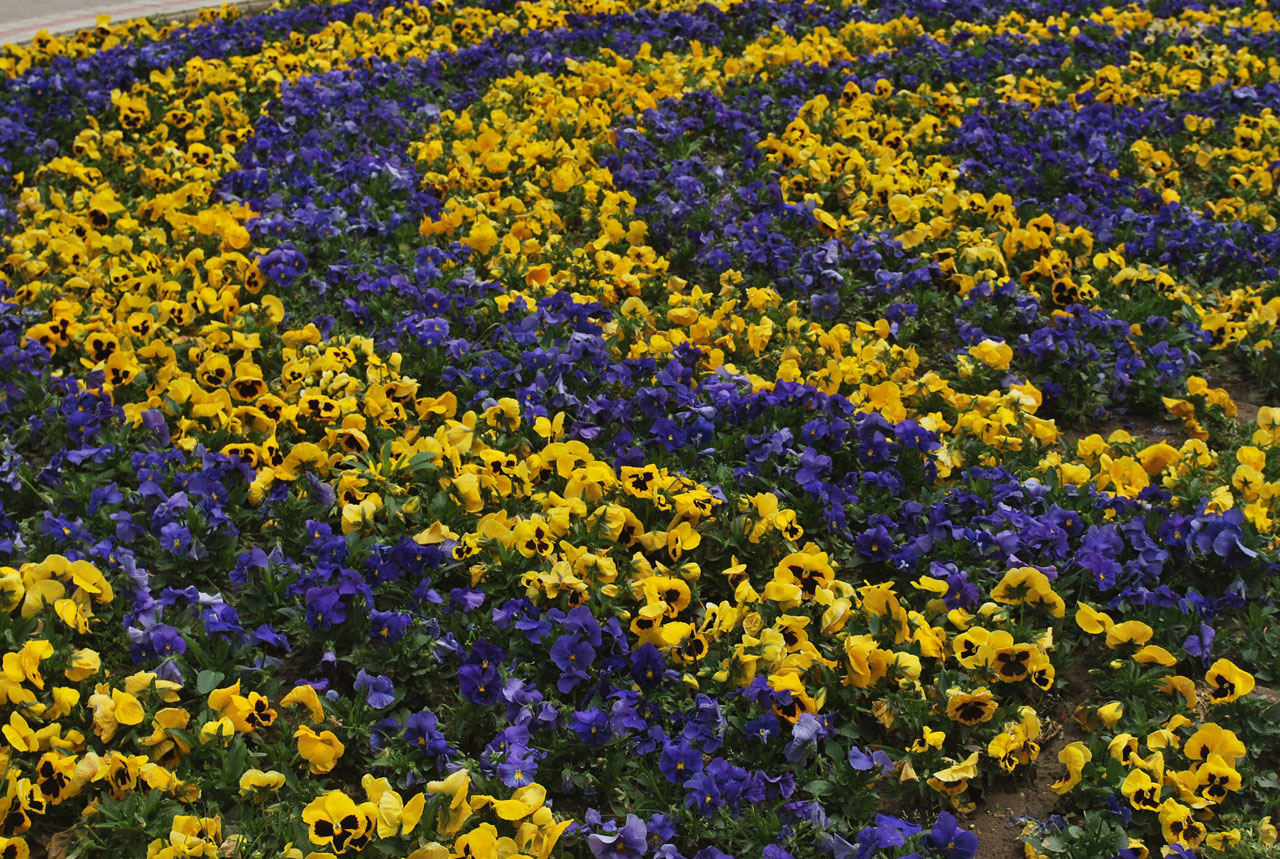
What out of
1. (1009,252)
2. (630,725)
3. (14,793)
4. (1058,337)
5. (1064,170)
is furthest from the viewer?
(1064,170)

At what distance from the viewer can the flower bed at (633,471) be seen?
322 cm

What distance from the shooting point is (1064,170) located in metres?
6.84

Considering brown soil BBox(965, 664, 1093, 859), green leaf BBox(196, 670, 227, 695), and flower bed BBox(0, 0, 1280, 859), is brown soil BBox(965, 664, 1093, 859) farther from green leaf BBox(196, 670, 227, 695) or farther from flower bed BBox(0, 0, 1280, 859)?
green leaf BBox(196, 670, 227, 695)

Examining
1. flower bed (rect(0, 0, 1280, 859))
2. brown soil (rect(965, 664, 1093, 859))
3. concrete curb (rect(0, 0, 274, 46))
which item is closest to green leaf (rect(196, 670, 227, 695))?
flower bed (rect(0, 0, 1280, 859))

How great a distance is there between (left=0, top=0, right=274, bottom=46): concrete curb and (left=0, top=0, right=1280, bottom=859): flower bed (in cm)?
175

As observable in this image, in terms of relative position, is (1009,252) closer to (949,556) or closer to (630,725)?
(949,556)

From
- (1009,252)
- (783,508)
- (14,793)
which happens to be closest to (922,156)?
(1009,252)

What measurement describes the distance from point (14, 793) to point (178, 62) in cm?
667

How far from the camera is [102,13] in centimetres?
984

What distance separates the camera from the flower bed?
3.22m

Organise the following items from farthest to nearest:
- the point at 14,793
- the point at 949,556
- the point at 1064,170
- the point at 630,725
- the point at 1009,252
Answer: the point at 1064,170 → the point at 1009,252 → the point at 949,556 → the point at 630,725 → the point at 14,793

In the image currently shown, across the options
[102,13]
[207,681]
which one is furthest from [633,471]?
[102,13]

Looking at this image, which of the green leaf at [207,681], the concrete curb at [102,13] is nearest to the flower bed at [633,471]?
the green leaf at [207,681]

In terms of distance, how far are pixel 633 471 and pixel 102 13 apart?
8355 millimetres
